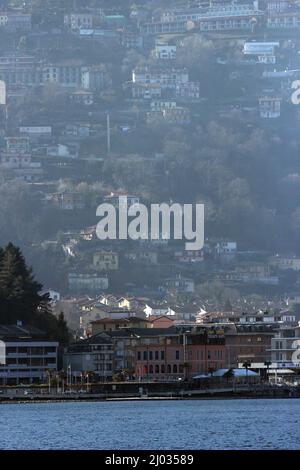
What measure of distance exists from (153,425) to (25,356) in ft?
93.1

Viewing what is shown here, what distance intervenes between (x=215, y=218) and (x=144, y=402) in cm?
7321

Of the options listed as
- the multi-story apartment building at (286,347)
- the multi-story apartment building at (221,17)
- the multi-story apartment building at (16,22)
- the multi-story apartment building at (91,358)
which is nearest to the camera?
the multi-story apartment building at (91,358)

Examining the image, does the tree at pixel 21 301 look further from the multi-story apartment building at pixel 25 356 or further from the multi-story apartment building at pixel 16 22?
the multi-story apartment building at pixel 16 22

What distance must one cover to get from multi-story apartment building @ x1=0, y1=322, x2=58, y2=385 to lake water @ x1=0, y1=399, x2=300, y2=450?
33.7 feet

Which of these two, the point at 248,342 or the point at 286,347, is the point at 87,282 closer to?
the point at 286,347

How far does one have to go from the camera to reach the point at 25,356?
9081cm

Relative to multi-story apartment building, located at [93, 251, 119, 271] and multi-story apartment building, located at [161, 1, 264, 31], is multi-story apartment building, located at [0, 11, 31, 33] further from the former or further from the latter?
multi-story apartment building, located at [93, 251, 119, 271]

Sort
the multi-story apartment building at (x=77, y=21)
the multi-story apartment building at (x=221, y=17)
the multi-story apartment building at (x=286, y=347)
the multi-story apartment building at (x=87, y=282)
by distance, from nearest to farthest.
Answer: the multi-story apartment building at (x=286, y=347) < the multi-story apartment building at (x=87, y=282) < the multi-story apartment building at (x=221, y=17) < the multi-story apartment building at (x=77, y=21)

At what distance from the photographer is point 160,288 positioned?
14075 centimetres

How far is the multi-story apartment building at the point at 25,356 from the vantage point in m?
90.4

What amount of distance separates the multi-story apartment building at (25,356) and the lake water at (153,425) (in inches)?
404

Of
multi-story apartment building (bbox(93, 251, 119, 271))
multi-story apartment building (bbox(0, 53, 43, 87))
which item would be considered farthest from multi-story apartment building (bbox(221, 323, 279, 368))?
multi-story apartment building (bbox(0, 53, 43, 87))

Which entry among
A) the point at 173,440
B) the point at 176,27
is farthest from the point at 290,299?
the point at 173,440

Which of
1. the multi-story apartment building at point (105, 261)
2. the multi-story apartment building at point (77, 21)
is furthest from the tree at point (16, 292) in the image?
the multi-story apartment building at point (77, 21)
